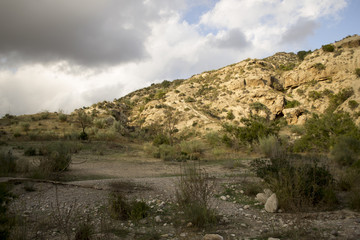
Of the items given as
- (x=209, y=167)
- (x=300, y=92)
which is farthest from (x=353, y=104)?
(x=209, y=167)

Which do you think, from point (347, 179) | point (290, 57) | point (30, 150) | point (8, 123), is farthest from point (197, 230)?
point (290, 57)

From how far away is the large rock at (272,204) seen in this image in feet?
19.3

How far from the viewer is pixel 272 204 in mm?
5945

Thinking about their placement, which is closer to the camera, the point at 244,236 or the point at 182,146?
the point at 244,236

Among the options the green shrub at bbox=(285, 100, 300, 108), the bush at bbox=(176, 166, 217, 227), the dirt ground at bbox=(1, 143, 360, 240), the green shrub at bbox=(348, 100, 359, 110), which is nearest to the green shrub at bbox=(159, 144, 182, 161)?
the dirt ground at bbox=(1, 143, 360, 240)

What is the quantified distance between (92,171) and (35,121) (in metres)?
24.4

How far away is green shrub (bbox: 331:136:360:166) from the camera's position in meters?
10.8

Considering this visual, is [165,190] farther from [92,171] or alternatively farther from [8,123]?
[8,123]

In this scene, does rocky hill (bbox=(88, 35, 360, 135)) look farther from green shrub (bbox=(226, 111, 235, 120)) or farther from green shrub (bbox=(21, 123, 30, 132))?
green shrub (bbox=(21, 123, 30, 132))

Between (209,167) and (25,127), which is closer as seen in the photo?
(209,167)

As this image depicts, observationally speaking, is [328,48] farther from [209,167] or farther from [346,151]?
[209,167]

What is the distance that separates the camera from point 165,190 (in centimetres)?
786

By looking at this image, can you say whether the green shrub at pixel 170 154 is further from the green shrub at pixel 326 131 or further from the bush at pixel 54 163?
the green shrub at pixel 326 131

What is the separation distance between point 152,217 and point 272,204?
310 centimetres
